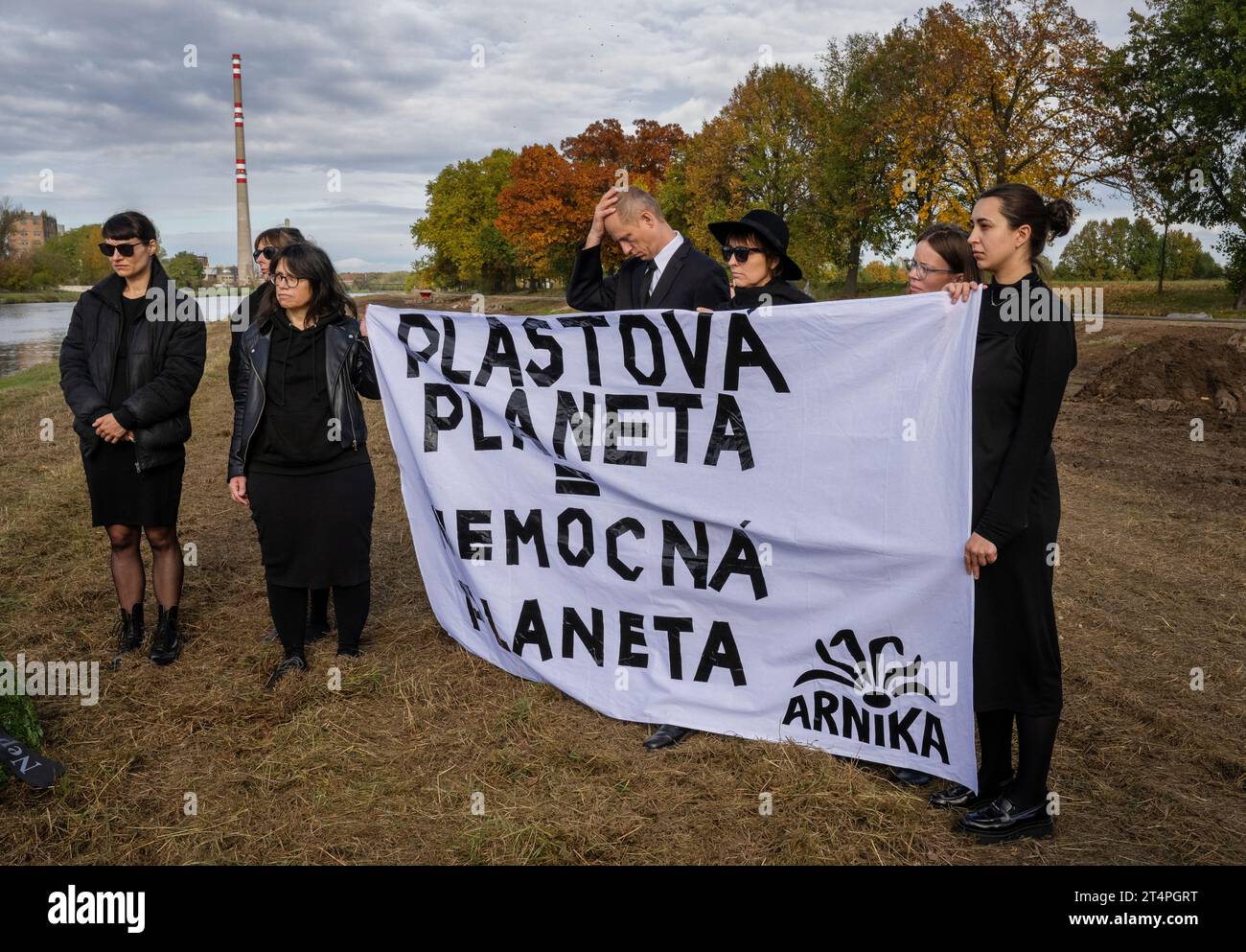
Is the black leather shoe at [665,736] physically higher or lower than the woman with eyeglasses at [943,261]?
lower

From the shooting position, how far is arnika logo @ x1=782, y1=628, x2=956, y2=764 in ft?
13.4

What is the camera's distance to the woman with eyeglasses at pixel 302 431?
510 cm

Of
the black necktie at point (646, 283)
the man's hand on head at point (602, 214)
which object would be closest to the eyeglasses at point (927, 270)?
the black necktie at point (646, 283)

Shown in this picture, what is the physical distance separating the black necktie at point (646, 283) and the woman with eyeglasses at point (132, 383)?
8.29 ft

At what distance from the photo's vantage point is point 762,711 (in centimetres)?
455

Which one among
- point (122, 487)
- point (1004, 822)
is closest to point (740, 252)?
point (1004, 822)

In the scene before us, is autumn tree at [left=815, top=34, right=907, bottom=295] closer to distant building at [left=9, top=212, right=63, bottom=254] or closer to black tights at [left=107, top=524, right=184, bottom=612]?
black tights at [left=107, top=524, right=184, bottom=612]

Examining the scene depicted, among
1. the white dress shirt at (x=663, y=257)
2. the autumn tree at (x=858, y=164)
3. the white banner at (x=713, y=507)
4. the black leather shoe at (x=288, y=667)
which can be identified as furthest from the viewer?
the autumn tree at (x=858, y=164)

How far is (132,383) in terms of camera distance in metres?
5.39

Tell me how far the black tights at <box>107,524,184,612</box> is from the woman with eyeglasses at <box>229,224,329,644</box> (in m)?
0.65

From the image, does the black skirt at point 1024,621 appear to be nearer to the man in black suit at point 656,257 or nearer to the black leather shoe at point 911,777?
the black leather shoe at point 911,777

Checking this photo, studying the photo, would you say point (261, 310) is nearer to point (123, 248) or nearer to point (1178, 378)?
point (123, 248)
